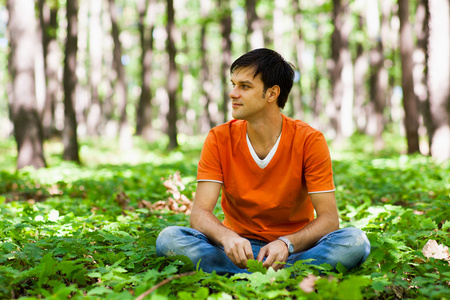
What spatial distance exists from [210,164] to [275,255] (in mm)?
972

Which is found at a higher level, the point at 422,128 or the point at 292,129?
the point at 292,129

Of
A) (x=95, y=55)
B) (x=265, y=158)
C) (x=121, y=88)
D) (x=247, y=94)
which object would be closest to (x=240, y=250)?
(x=265, y=158)

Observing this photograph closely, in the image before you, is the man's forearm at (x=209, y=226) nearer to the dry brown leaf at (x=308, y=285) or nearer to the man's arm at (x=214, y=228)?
the man's arm at (x=214, y=228)

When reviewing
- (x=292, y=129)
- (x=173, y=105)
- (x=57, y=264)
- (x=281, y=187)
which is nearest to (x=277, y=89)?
(x=292, y=129)

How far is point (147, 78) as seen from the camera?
19.9 meters

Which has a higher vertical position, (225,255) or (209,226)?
(209,226)

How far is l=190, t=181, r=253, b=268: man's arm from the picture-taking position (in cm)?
291

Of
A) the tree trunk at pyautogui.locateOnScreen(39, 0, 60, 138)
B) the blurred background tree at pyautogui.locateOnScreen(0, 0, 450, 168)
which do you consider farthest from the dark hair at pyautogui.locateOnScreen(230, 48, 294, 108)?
the tree trunk at pyautogui.locateOnScreen(39, 0, 60, 138)

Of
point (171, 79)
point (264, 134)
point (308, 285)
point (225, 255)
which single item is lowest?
point (225, 255)

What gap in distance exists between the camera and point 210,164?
3.47 meters

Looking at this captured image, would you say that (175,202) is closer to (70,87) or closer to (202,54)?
(70,87)

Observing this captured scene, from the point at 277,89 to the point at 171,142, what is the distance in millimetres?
12766

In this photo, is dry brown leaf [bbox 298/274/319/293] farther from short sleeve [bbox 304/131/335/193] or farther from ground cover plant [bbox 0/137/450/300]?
short sleeve [bbox 304/131/335/193]

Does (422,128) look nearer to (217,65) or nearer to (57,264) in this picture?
(57,264)
